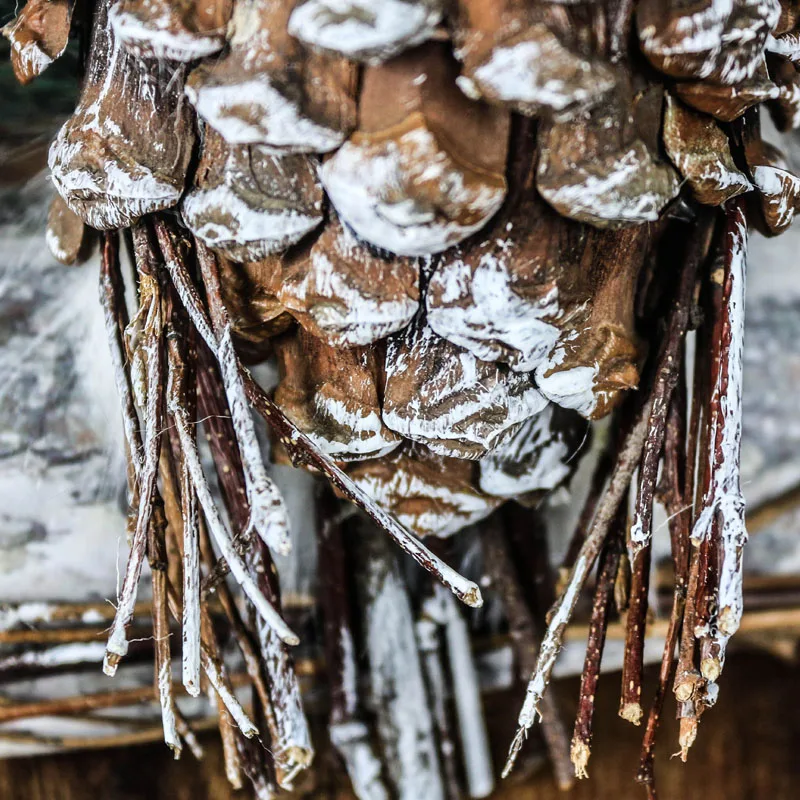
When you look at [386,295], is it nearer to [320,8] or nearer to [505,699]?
[320,8]

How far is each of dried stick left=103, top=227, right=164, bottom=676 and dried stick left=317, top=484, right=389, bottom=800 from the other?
0.19 meters

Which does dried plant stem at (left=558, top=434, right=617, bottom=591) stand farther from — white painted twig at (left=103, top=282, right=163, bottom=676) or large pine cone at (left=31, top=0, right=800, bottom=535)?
white painted twig at (left=103, top=282, right=163, bottom=676)

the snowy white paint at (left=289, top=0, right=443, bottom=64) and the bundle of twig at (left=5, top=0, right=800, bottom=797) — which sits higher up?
the snowy white paint at (left=289, top=0, right=443, bottom=64)

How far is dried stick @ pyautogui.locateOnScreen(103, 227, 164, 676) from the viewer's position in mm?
328

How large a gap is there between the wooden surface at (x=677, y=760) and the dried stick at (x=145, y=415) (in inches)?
10.1

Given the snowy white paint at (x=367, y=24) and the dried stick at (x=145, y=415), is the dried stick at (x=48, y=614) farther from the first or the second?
the snowy white paint at (x=367, y=24)

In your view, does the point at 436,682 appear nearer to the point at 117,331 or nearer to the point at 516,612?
the point at 516,612

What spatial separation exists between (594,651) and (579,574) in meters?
0.04

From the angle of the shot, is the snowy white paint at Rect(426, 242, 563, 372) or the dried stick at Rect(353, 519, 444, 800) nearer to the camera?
the snowy white paint at Rect(426, 242, 563, 372)

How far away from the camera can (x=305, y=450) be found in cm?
34

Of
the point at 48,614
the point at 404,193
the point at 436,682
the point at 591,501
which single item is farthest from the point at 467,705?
the point at 404,193

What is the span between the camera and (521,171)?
0.30m

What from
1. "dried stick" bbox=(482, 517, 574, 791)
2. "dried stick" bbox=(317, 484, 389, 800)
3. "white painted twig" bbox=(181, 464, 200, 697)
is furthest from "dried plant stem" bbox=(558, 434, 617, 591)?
"white painted twig" bbox=(181, 464, 200, 697)

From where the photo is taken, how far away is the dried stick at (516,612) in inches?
20.5
